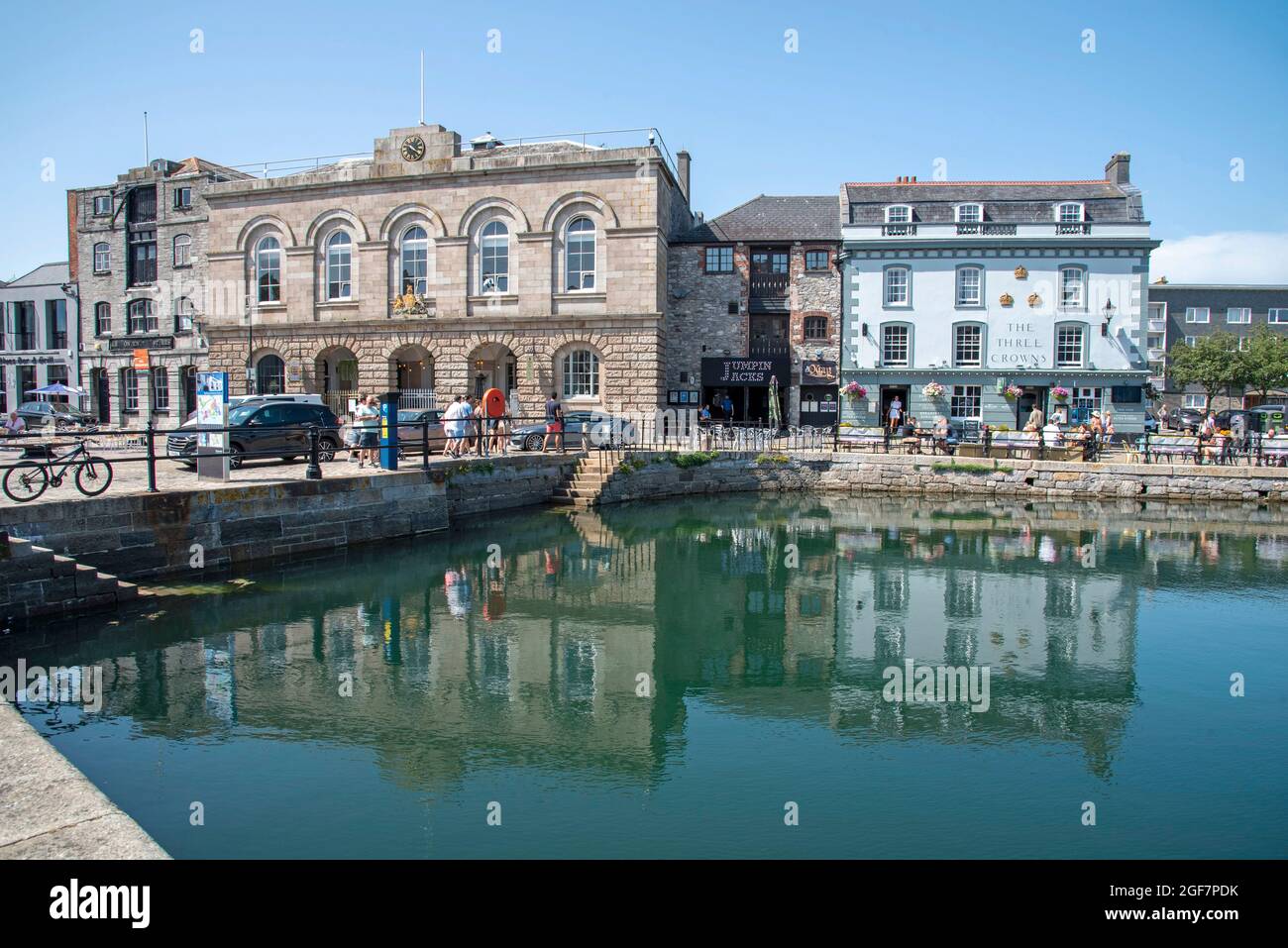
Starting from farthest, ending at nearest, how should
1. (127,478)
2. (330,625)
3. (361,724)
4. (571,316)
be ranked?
(571,316), (127,478), (330,625), (361,724)

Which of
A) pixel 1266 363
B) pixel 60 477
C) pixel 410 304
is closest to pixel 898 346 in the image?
pixel 410 304

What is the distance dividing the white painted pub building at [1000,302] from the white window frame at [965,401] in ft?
0.16

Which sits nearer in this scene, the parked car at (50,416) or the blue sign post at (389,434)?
the blue sign post at (389,434)

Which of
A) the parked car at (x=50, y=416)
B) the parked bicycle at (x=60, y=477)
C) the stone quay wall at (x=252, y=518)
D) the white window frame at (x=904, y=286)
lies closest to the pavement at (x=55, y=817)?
the stone quay wall at (x=252, y=518)

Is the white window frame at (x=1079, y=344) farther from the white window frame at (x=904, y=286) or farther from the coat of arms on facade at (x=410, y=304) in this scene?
the coat of arms on facade at (x=410, y=304)

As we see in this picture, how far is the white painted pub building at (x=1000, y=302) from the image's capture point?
30.3 m

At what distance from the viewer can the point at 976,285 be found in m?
31.0

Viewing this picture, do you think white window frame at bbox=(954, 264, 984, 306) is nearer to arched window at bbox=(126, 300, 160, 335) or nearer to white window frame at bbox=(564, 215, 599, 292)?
white window frame at bbox=(564, 215, 599, 292)
